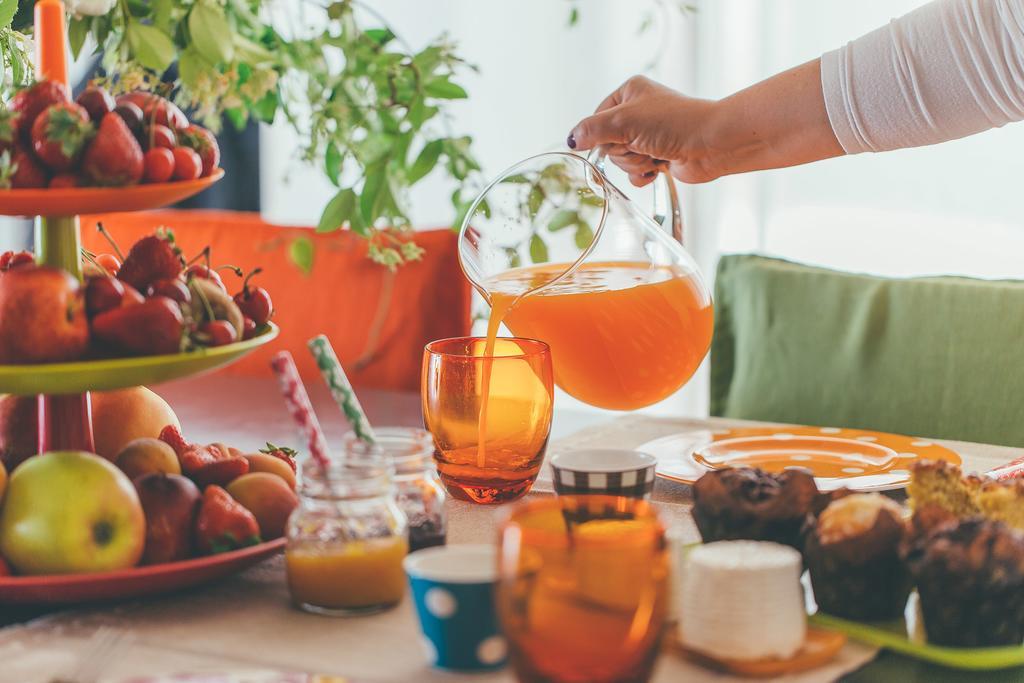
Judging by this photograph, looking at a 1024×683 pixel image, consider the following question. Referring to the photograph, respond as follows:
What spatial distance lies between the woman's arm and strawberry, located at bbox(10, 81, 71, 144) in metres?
0.59

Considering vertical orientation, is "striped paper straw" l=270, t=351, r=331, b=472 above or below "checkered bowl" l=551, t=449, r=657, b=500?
above

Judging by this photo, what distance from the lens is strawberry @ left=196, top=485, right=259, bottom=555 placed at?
85 centimetres

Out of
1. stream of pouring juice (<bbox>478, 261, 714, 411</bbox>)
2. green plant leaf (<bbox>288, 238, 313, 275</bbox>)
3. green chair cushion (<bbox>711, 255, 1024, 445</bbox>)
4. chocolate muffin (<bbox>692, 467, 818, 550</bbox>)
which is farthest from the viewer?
green plant leaf (<bbox>288, 238, 313, 275</bbox>)

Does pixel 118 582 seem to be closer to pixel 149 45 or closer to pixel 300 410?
pixel 300 410

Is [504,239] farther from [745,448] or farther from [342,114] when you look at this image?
[342,114]

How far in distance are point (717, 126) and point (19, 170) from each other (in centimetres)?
79

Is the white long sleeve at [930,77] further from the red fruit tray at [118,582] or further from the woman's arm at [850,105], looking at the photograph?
the red fruit tray at [118,582]

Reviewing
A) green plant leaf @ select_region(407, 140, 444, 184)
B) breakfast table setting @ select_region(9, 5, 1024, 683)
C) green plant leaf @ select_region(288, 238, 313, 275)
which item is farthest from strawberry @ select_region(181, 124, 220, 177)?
green plant leaf @ select_region(288, 238, 313, 275)

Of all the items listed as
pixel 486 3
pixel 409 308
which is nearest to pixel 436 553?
pixel 409 308

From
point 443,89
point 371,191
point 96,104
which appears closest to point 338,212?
point 371,191

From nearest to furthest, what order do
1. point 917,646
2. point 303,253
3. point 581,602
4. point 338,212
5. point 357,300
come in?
point 581,602
point 917,646
point 338,212
point 303,253
point 357,300

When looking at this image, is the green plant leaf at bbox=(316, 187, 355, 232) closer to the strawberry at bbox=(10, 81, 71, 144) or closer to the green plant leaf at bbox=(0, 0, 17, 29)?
the green plant leaf at bbox=(0, 0, 17, 29)

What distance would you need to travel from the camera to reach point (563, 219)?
1.17 metres

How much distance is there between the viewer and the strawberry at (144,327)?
81cm
